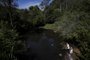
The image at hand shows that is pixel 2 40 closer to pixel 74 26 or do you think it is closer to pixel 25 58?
pixel 25 58

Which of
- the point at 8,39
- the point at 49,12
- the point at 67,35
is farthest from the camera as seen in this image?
the point at 49,12

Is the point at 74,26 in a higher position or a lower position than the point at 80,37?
higher

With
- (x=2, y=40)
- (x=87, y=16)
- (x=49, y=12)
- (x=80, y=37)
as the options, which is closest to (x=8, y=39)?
(x=2, y=40)

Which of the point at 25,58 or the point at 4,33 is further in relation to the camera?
the point at 25,58

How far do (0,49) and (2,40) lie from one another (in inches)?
32.3

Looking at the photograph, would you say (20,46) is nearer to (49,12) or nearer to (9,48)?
(9,48)

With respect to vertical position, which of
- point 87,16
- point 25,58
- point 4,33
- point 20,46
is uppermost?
point 87,16

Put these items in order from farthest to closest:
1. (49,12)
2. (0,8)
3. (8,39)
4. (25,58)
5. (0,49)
Result: (49,12)
(0,8)
(25,58)
(8,39)
(0,49)

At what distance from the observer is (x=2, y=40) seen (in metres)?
11.3

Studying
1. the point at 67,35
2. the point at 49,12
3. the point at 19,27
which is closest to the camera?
the point at 67,35

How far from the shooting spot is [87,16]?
58.9ft

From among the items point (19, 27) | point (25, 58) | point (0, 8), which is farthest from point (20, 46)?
point (19, 27)

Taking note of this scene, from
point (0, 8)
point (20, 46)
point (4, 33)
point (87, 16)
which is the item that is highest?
point (0, 8)

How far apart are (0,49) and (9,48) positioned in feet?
2.48
